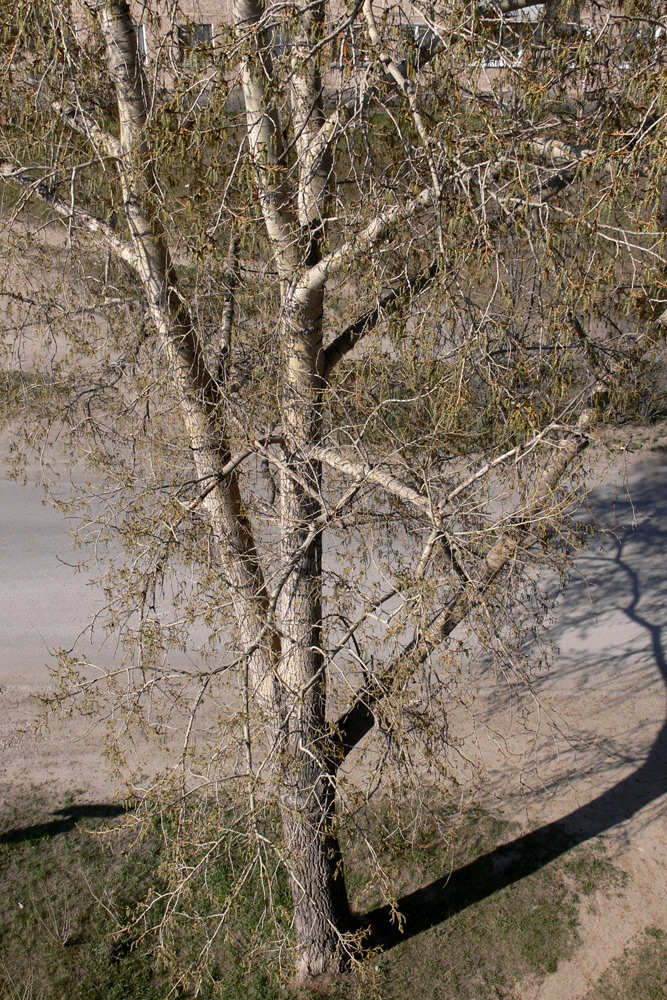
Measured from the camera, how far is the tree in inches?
196

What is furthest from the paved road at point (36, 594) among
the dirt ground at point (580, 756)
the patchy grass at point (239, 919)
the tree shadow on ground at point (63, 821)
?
the patchy grass at point (239, 919)

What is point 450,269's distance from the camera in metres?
5.16

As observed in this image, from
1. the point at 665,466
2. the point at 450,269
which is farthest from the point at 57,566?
the point at 665,466

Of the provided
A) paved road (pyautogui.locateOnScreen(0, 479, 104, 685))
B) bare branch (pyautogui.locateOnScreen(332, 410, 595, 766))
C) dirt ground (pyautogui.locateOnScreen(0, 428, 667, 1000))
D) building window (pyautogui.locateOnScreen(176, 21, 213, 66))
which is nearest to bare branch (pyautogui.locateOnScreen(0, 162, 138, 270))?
building window (pyautogui.locateOnScreen(176, 21, 213, 66))

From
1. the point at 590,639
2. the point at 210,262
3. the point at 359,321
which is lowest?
the point at 590,639

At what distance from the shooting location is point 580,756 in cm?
877

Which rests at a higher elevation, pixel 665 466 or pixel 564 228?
pixel 564 228

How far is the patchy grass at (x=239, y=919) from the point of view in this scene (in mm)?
6703

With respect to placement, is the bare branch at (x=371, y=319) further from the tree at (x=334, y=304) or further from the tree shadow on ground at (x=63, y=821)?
the tree shadow on ground at (x=63, y=821)

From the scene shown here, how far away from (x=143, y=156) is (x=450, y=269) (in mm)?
2171

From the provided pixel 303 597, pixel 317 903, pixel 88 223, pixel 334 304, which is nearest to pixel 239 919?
pixel 317 903

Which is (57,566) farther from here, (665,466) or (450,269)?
(665,466)

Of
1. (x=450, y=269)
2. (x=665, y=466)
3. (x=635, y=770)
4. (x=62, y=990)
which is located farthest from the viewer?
(x=665, y=466)

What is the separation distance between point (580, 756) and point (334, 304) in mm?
5302
